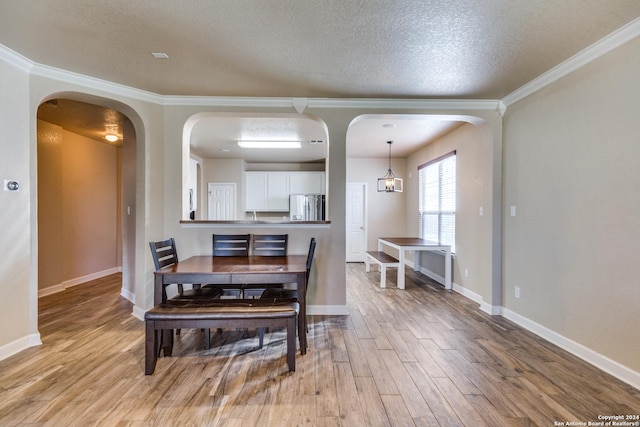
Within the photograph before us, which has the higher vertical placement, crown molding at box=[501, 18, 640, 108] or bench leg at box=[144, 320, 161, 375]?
crown molding at box=[501, 18, 640, 108]

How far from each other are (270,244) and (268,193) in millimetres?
4123

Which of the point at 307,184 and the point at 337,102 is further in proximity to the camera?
the point at 307,184

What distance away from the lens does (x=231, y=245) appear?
335cm

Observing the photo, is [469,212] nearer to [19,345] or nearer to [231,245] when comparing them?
[231,245]

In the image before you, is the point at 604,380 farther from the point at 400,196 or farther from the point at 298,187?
the point at 298,187

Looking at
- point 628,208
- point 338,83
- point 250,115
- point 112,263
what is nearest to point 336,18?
point 338,83

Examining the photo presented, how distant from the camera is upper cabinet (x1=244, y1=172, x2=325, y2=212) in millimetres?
7312

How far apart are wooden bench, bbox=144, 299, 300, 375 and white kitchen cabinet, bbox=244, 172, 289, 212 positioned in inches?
201

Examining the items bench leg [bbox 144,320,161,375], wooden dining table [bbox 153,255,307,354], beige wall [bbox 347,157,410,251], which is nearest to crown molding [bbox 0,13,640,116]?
wooden dining table [bbox 153,255,307,354]

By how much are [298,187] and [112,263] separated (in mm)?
4117

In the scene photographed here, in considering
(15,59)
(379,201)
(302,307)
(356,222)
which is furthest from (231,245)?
(379,201)

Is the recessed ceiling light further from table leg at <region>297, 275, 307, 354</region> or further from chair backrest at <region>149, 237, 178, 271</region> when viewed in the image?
table leg at <region>297, 275, 307, 354</region>

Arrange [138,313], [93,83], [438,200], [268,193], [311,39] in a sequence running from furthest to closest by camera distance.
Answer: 1. [268,193]
2. [438,200]
3. [138,313]
4. [93,83]
5. [311,39]

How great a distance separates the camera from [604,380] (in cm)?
217
